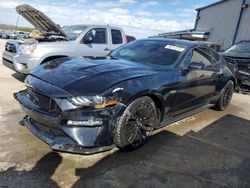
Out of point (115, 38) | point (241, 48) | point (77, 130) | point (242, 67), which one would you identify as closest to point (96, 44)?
point (115, 38)

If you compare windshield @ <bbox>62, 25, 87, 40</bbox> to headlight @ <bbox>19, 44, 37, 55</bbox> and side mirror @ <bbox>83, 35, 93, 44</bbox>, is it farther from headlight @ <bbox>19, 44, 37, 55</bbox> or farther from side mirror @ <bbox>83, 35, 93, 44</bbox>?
headlight @ <bbox>19, 44, 37, 55</bbox>

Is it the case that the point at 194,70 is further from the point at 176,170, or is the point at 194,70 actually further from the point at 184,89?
the point at 176,170

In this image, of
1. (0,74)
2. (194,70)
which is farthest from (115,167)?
(0,74)

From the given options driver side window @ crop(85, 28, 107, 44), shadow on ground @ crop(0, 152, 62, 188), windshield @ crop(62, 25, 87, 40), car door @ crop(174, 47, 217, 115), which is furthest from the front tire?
driver side window @ crop(85, 28, 107, 44)

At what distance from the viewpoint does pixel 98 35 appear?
767 centimetres

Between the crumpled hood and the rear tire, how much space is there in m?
2.65

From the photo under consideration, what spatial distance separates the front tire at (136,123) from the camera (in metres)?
3.19

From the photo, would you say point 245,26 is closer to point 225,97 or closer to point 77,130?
point 225,97

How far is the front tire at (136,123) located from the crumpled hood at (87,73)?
40cm

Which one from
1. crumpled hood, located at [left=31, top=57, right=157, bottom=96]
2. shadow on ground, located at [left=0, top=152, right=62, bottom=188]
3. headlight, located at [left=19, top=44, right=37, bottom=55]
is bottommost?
shadow on ground, located at [left=0, top=152, right=62, bottom=188]

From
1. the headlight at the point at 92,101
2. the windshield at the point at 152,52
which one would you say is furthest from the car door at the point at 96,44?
the headlight at the point at 92,101

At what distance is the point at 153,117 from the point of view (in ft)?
12.0

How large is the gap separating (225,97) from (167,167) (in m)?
3.40

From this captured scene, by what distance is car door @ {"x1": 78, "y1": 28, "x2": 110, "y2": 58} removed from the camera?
7092mm
